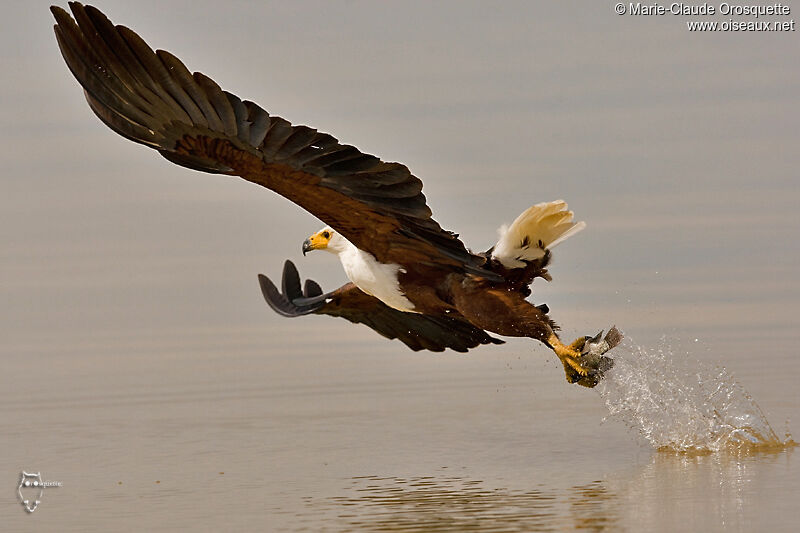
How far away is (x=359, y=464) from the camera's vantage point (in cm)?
935

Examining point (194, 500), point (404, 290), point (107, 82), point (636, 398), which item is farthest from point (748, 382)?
point (107, 82)

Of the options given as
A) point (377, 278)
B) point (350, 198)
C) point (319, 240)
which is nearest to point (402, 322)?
point (319, 240)

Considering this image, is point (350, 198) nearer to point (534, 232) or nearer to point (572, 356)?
point (534, 232)

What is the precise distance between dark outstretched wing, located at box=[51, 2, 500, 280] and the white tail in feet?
1.74

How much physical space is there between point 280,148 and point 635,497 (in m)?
2.51

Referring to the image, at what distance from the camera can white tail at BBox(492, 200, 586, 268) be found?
8.97m

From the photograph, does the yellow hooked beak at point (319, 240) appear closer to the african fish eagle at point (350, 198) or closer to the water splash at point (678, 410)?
the african fish eagle at point (350, 198)

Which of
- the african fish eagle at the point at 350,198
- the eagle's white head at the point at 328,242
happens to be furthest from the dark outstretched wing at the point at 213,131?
the eagle's white head at the point at 328,242

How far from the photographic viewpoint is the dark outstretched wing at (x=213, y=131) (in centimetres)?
803

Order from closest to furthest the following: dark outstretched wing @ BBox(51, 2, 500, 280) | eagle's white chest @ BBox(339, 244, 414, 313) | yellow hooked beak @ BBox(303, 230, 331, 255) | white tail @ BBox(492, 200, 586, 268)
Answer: dark outstretched wing @ BBox(51, 2, 500, 280) < white tail @ BBox(492, 200, 586, 268) < eagle's white chest @ BBox(339, 244, 414, 313) < yellow hooked beak @ BBox(303, 230, 331, 255)

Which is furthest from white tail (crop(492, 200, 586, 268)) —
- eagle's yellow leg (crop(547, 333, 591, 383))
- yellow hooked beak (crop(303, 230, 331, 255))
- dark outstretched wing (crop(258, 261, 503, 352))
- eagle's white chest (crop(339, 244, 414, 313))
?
yellow hooked beak (crop(303, 230, 331, 255))

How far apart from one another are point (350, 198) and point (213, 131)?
892 millimetres

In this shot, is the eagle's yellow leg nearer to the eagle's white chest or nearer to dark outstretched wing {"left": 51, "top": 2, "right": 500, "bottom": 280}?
the eagle's white chest

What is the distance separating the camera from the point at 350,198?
870 centimetres
